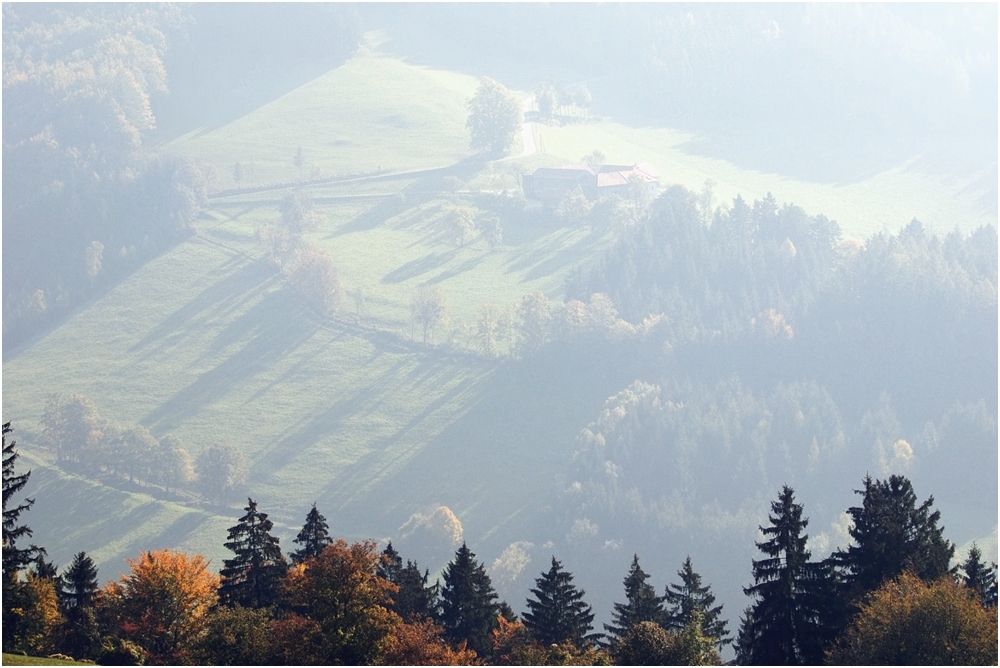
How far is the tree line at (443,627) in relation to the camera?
46906 mm

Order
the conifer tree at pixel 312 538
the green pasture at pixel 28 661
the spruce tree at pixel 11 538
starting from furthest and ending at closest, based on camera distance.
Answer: the conifer tree at pixel 312 538 → the spruce tree at pixel 11 538 → the green pasture at pixel 28 661

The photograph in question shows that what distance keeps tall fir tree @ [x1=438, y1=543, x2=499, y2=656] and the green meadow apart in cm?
6138

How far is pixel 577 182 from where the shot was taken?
596 feet

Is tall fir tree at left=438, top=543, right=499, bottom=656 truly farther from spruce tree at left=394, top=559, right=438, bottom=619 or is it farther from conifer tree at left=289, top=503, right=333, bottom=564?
conifer tree at left=289, top=503, right=333, bottom=564

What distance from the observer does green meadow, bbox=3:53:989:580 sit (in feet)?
416

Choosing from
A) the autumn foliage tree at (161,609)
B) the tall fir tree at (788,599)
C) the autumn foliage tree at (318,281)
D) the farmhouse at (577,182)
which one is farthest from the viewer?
the farmhouse at (577,182)

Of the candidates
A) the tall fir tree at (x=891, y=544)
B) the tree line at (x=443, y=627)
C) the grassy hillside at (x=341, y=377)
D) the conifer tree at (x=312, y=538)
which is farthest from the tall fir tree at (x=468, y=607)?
the grassy hillside at (x=341, y=377)

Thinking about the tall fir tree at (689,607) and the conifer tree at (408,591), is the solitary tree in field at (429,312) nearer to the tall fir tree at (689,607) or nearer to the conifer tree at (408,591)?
the conifer tree at (408,591)

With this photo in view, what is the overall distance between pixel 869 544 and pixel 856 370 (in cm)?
9568

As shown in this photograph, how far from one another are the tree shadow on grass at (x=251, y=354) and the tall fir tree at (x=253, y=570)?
8839 cm

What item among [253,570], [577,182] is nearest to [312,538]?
[253,570]

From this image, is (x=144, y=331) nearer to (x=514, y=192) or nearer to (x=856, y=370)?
(x=514, y=192)

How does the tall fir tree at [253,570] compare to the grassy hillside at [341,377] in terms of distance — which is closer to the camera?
the tall fir tree at [253,570]

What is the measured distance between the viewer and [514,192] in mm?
182750
